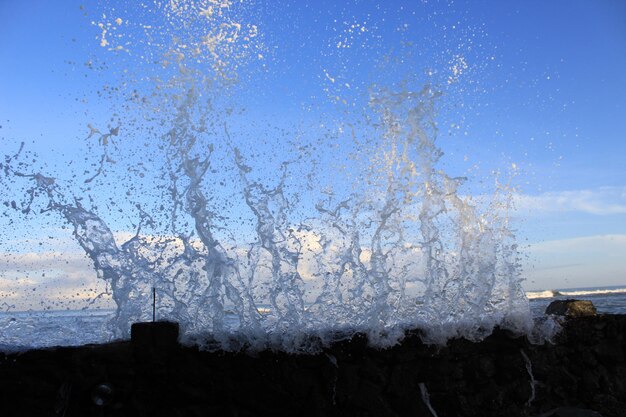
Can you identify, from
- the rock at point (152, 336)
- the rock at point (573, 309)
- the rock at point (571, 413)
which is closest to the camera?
the rock at point (152, 336)

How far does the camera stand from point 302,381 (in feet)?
15.6

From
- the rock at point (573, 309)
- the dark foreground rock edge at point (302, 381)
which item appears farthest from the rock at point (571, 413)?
the rock at point (573, 309)

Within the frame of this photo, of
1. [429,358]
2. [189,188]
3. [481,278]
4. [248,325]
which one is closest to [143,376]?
[248,325]

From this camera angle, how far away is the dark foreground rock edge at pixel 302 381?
4445 millimetres

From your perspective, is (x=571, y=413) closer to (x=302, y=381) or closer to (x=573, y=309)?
(x=573, y=309)

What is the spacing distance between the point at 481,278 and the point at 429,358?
1.61 meters

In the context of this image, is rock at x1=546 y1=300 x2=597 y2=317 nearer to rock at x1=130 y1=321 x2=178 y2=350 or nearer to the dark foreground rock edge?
the dark foreground rock edge

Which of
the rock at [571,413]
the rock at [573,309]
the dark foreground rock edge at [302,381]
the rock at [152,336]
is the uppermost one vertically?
the rock at [152,336]

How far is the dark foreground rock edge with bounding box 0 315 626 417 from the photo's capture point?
4.45 metres

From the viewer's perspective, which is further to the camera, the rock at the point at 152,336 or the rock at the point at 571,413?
the rock at the point at 571,413

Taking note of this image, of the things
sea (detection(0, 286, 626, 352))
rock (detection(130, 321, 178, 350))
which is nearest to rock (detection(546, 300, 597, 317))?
sea (detection(0, 286, 626, 352))

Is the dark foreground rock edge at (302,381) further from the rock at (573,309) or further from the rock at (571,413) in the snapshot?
the rock at (573,309)

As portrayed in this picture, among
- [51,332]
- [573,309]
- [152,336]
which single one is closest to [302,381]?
[152,336]

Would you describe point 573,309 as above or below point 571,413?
above
